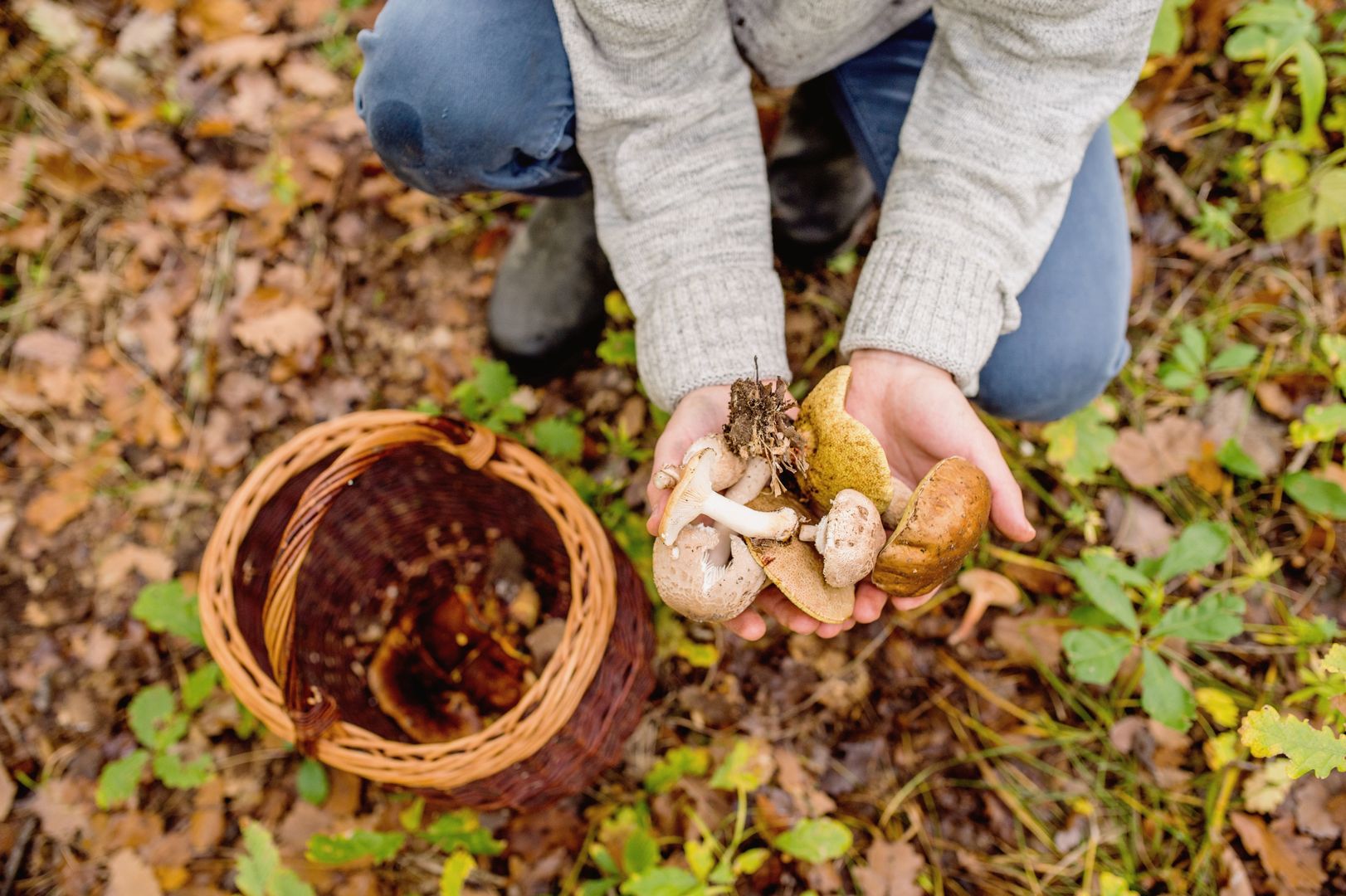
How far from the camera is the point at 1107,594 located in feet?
7.79

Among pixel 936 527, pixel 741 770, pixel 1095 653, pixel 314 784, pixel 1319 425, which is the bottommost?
pixel 314 784

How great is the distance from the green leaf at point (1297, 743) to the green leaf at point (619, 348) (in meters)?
2.05

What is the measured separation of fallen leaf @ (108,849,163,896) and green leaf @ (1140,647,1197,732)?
3019 mm

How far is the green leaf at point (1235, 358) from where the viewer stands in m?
2.86

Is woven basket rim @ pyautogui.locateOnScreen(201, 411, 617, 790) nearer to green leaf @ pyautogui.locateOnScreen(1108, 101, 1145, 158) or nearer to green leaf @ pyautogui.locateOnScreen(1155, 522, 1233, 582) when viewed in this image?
green leaf @ pyautogui.locateOnScreen(1155, 522, 1233, 582)

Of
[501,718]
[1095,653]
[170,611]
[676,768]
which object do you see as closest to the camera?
[501,718]

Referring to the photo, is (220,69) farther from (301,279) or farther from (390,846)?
(390,846)

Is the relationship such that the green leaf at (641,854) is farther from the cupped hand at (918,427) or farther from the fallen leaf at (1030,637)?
the fallen leaf at (1030,637)

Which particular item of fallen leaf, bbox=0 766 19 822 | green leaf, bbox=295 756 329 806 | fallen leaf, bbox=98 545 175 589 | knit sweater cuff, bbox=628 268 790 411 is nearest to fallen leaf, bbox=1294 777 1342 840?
knit sweater cuff, bbox=628 268 790 411

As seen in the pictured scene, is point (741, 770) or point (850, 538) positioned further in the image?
point (741, 770)

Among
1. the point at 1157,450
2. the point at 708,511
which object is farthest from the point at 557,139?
the point at 1157,450

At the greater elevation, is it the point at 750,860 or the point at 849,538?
the point at 849,538

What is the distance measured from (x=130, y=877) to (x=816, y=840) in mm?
2152

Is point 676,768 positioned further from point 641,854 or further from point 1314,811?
point 1314,811
